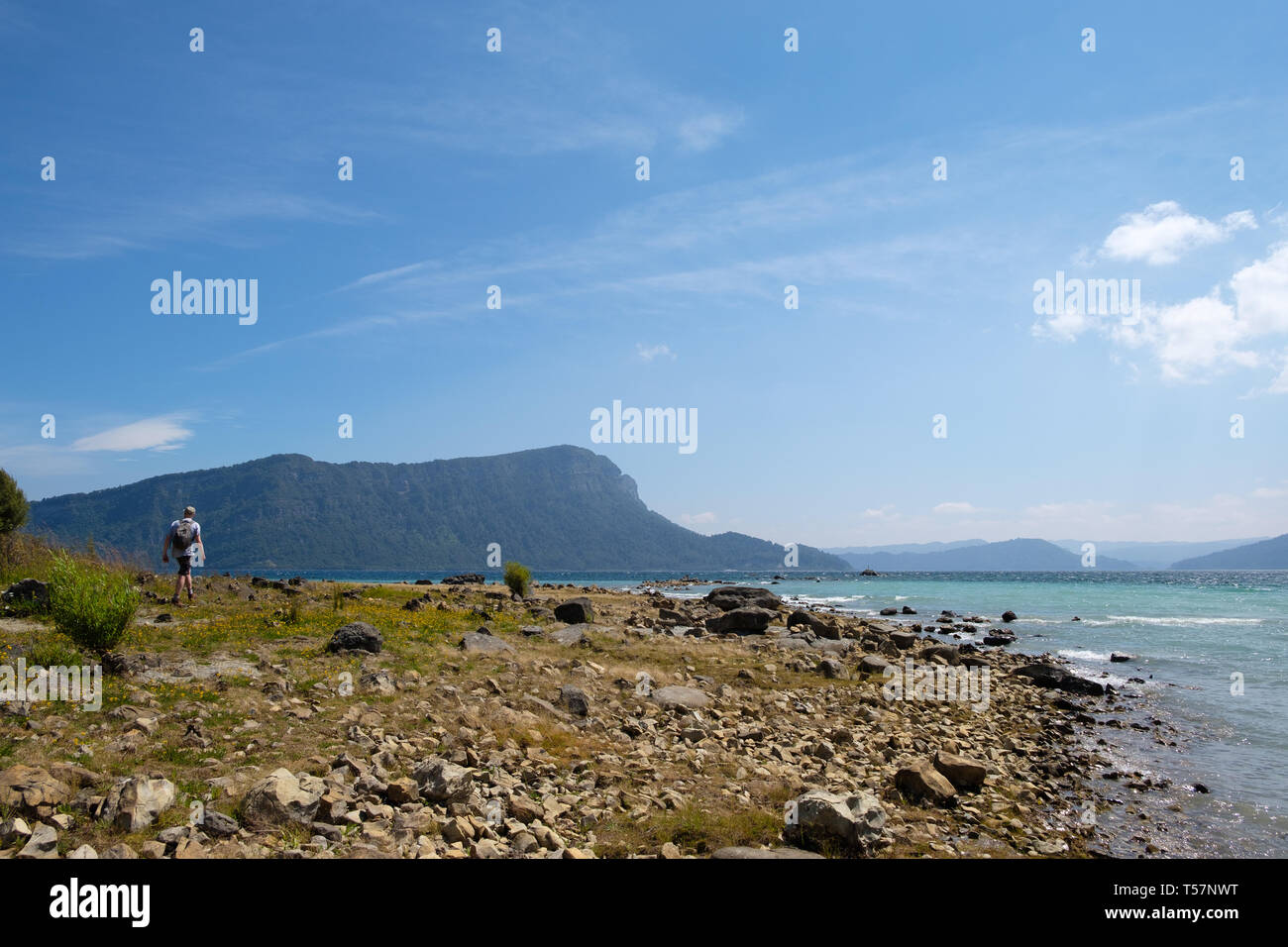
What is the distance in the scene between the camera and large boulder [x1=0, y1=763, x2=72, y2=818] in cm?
679

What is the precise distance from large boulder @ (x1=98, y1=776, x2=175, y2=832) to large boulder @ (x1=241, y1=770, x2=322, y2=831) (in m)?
0.77

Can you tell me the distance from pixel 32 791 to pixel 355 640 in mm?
8916

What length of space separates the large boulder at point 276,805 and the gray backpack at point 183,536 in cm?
1499

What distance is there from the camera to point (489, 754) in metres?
10.2

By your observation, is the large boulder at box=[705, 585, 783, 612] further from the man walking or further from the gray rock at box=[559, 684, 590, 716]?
the gray rock at box=[559, 684, 590, 716]

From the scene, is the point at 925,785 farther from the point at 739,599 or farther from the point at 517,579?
the point at 739,599

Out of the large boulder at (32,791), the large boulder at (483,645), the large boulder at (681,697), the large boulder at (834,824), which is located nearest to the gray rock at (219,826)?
the large boulder at (32,791)

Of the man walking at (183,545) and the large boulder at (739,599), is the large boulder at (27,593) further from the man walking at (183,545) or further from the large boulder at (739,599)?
the large boulder at (739,599)

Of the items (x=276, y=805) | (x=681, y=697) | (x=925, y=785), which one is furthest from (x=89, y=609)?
Answer: (x=925, y=785)

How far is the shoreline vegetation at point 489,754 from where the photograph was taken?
7.30 metres

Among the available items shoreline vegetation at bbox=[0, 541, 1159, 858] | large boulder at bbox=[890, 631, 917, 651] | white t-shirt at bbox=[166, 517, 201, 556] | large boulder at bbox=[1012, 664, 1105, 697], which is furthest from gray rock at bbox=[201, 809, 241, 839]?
large boulder at bbox=[890, 631, 917, 651]

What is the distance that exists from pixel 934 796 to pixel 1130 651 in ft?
97.7
